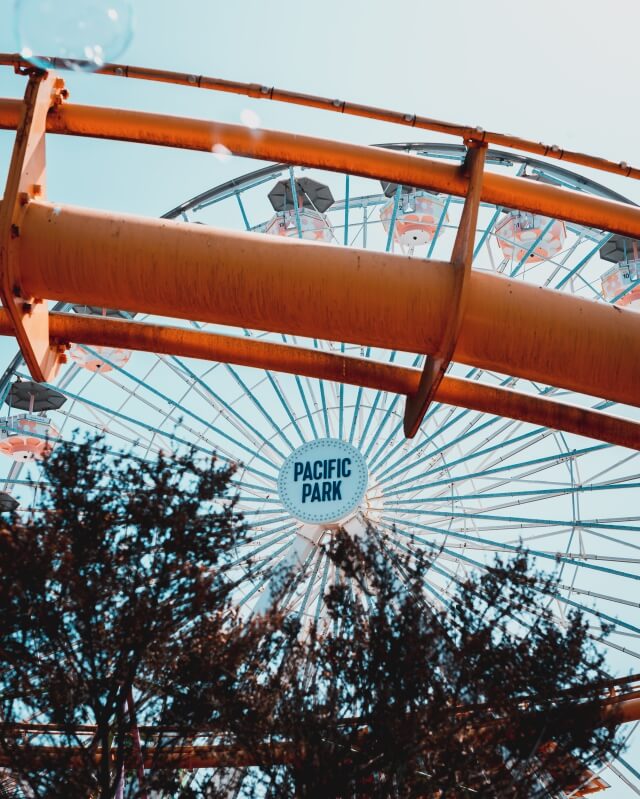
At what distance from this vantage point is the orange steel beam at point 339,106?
697 centimetres

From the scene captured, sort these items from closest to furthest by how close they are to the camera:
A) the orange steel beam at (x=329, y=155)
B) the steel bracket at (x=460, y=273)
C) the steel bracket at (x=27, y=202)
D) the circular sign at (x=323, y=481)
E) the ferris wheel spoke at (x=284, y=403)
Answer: the steel bracket at (x=27, y=202) < the steel bracket at (x=460, y=273) < the orange steel beam at (x=329, y=155) < the circular sign at (x=323, y=481) < the ferris wheel spoke at (x=284, y=403)

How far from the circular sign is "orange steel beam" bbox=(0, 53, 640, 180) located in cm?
1077

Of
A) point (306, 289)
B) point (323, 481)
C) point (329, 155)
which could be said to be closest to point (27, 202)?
point (306, 289)

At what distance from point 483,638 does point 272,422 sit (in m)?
10.9

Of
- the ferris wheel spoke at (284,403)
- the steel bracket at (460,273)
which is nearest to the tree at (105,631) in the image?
the steel bracket at (460,273)

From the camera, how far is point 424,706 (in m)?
8.16

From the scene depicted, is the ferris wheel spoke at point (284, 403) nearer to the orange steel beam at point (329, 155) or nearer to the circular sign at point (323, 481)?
the circular sign at point (323, 481)

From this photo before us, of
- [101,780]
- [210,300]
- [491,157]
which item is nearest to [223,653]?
[101,780]

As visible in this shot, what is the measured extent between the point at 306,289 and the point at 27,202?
6.83 feet

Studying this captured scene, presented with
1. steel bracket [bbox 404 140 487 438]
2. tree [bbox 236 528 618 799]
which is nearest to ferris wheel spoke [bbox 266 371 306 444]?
tree [bbox 236 528 618 799]

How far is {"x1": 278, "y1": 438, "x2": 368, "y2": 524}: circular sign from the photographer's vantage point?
17.2 metres

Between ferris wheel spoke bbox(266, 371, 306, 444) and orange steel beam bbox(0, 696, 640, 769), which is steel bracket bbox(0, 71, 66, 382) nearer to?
orange steel beam bbox(0, 696, 640, 769)

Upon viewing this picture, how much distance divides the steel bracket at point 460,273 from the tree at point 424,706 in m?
2.46

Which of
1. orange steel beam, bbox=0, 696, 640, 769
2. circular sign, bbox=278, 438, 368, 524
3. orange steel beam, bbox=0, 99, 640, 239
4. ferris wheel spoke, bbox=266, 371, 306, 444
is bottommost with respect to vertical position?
orange steel beam, bbox=0, 696, 640, 769
